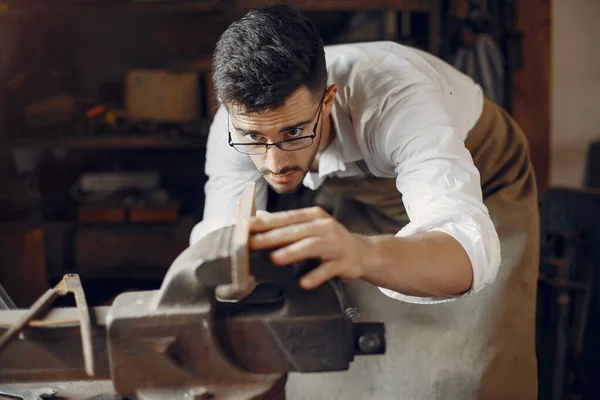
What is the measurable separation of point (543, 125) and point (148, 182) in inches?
67.4

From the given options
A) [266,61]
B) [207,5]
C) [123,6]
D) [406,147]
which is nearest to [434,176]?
[406,147]

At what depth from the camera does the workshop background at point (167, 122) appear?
7.64 ft

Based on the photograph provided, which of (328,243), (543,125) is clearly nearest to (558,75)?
(543,125)

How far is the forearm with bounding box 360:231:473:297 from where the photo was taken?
3.28 ft

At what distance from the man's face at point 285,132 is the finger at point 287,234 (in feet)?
1.59

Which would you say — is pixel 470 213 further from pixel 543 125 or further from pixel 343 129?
pixel 543 125

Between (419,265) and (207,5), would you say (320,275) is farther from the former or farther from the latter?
(207,5)

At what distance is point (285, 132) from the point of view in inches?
54.6

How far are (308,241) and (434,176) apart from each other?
1.47 ft

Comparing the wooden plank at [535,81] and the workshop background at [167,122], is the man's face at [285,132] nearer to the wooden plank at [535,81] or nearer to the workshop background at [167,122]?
the workshop background at [167,122]

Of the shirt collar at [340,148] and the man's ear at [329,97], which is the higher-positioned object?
the man's ear at [329,97]

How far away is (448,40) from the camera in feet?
8.71

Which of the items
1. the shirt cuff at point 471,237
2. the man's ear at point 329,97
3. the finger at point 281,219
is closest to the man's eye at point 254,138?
the man's ear at point 329,97

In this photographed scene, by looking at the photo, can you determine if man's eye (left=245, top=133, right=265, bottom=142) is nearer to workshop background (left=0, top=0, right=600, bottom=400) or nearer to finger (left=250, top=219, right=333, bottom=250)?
finger (left=250, top=219, right=333, bottom=250)
